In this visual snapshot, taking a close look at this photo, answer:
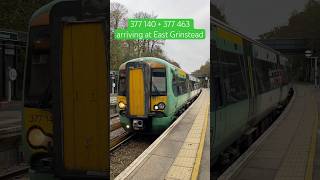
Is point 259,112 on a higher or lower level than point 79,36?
lower

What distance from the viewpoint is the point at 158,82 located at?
2.66 metres

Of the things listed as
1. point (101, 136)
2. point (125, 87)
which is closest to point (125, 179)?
point (101, 136)

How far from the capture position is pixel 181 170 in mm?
2455

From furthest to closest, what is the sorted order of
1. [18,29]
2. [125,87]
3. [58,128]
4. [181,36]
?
[18,29]
[58,128]
[125,87]
[181,36]

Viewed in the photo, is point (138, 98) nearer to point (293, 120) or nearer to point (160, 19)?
point (160, 19)

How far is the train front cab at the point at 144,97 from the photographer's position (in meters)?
2.56

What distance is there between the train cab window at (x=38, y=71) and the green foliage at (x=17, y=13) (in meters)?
0.76

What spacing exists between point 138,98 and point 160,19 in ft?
1.62

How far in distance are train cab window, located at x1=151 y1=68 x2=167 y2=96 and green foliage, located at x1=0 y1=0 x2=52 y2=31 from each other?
159cm

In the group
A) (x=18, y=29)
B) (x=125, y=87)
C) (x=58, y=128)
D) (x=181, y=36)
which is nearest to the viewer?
(x=181, y=36)

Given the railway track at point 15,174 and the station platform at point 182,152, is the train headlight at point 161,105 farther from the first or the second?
the railway track at point 15,174

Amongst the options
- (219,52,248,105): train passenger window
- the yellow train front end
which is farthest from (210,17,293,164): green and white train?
the yellow train front end

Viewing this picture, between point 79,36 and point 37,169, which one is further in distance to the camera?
point 37,169

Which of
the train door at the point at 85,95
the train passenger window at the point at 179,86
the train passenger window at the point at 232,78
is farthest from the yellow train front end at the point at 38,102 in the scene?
the train passenger window at the point at 232,78
